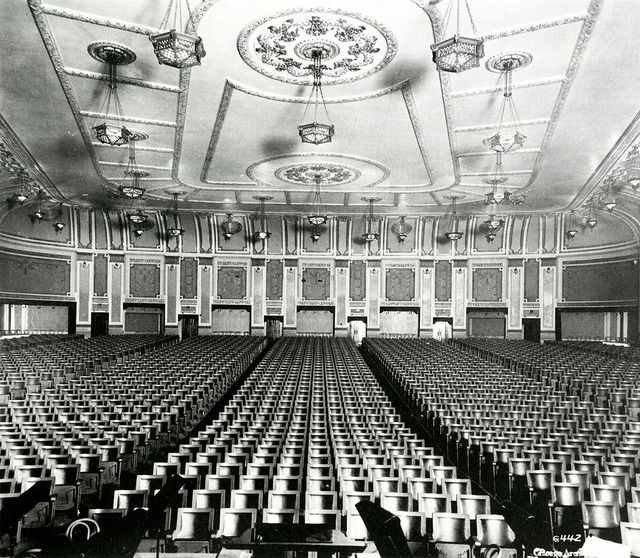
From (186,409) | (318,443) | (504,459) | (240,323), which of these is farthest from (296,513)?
(240,323)

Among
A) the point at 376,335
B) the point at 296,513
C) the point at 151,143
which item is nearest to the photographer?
the point at 296,513

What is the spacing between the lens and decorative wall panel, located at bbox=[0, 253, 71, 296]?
72.2 feet

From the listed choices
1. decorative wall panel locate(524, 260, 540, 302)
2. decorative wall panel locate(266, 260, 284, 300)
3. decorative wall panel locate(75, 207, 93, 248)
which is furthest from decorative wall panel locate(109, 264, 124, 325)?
decorative wall panel locate(524, 260, 540, 302)

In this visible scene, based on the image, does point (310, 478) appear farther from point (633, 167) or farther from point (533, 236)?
point (533, 236)

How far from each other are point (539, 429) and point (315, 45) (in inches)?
281

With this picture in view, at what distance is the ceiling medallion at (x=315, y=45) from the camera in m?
8.25

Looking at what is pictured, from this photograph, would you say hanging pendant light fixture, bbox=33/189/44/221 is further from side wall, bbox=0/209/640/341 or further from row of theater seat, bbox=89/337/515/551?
row of theater seat, bbox=89/337/515/551

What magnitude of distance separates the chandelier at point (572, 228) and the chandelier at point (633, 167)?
7.01 meters

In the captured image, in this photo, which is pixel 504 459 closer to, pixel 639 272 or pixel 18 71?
pixel 18 71

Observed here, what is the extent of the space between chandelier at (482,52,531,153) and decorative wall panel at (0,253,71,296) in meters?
19.3

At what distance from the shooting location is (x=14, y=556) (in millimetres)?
3883

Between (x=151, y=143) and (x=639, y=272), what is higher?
(x=151, y=143)

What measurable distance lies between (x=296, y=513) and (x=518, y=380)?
9.12 metres

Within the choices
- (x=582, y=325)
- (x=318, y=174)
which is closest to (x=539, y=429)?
(x=318, y=174)
